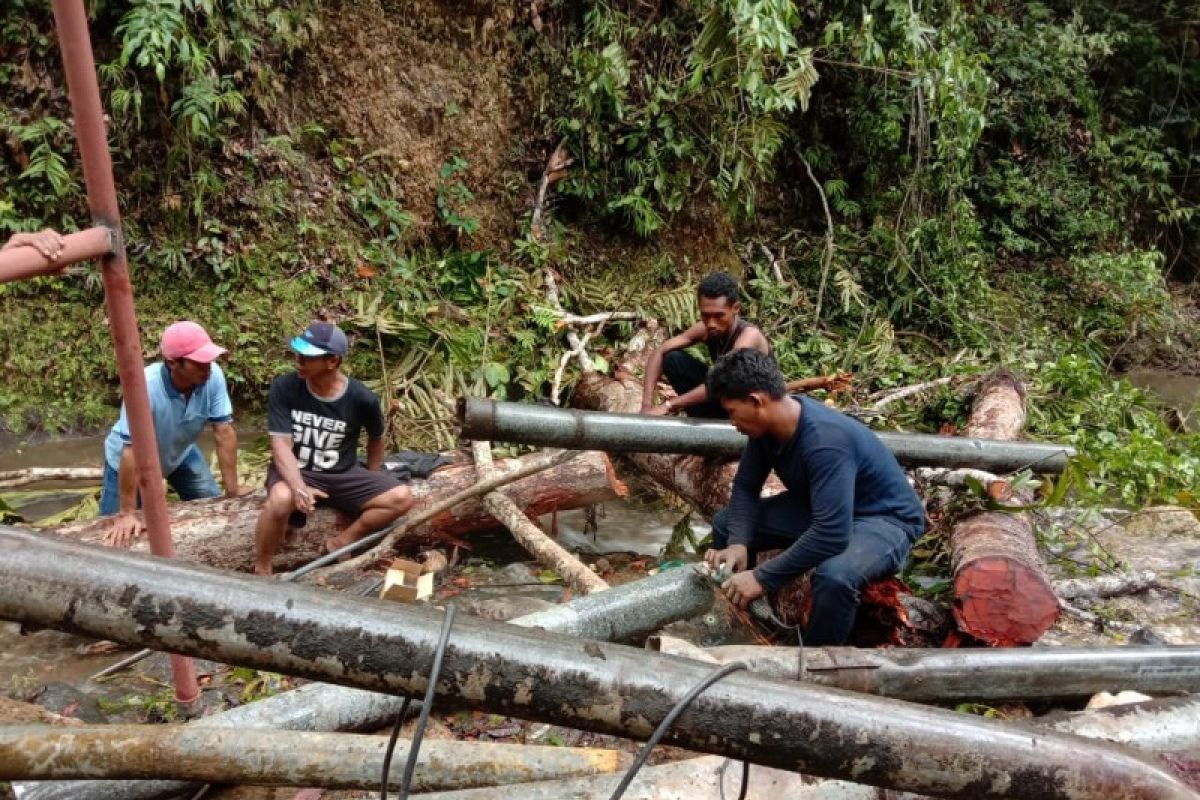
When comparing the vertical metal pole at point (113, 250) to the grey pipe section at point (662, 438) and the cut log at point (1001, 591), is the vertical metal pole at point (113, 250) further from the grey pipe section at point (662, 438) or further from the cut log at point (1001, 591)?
the cut log at point (1001, 591)

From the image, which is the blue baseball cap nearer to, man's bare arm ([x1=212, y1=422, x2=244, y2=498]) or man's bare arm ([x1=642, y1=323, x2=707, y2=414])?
man's bare arm ([x1=212, y1=422, x2=244, y2=498])

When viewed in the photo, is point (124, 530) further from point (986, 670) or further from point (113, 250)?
point (986, 670)

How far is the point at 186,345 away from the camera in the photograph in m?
4.03

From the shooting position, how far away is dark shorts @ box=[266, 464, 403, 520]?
4.54 metres

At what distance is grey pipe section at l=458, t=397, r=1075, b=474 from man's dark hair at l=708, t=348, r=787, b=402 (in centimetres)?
141

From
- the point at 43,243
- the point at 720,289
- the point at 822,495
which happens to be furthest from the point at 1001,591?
the point at 43,243

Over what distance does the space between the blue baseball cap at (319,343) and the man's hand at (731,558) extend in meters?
2.22

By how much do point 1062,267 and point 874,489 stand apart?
406 inches

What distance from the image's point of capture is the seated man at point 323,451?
13.9ft

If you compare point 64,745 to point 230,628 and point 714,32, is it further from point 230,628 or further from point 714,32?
point 714,32

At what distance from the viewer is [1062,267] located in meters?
11.8

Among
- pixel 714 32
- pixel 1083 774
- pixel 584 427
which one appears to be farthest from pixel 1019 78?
pixel 1083 774

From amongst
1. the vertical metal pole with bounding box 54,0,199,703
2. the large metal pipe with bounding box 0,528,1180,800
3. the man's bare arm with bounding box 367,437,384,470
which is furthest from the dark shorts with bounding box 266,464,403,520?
the large metal pipe with bounding box 0,528,1180,800

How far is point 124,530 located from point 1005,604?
4.20 m
